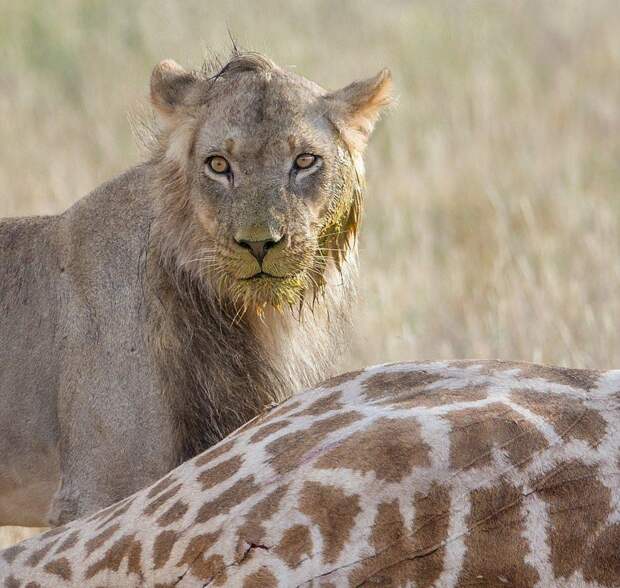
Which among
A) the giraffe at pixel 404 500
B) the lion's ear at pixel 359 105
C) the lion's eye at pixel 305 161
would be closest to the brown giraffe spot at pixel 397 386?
the giraffe at pixel 404 500

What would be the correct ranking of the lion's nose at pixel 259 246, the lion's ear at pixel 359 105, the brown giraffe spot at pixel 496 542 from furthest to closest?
the lion's ear at pixel 359 105 → the lion's nose at pixel 259 246 → the brown giraffe spot at pixel 496 542

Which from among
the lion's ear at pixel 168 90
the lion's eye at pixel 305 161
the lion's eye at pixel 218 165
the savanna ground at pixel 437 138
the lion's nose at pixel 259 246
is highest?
the lion's ear at pixel 168 90

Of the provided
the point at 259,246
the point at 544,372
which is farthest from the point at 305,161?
the point at 544,372

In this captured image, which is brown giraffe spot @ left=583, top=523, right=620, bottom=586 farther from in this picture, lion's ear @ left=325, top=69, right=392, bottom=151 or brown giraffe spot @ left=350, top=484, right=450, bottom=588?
lion's ear @ left=325, top=69, right=392, bottom=151

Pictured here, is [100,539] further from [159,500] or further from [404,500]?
[404,500]

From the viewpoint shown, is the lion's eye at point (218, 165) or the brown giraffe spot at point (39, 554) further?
the lion's eye at point (218, 165)

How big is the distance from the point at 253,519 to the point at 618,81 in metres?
8.58

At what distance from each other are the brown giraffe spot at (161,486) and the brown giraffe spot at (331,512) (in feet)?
1.30

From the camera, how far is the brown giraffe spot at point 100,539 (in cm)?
244

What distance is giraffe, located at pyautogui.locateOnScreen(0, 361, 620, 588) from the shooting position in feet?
6.88

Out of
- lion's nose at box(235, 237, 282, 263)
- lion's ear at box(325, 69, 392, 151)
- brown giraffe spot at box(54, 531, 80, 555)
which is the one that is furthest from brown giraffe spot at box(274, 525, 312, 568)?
lion's ear at box(325, 69, 392, 151)

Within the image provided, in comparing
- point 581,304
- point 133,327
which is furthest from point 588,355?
point 133,327

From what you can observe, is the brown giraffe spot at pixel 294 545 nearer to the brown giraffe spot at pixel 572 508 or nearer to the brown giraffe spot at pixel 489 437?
the brown giraffe spot at pixel 489 437

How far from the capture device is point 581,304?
5.93 m
